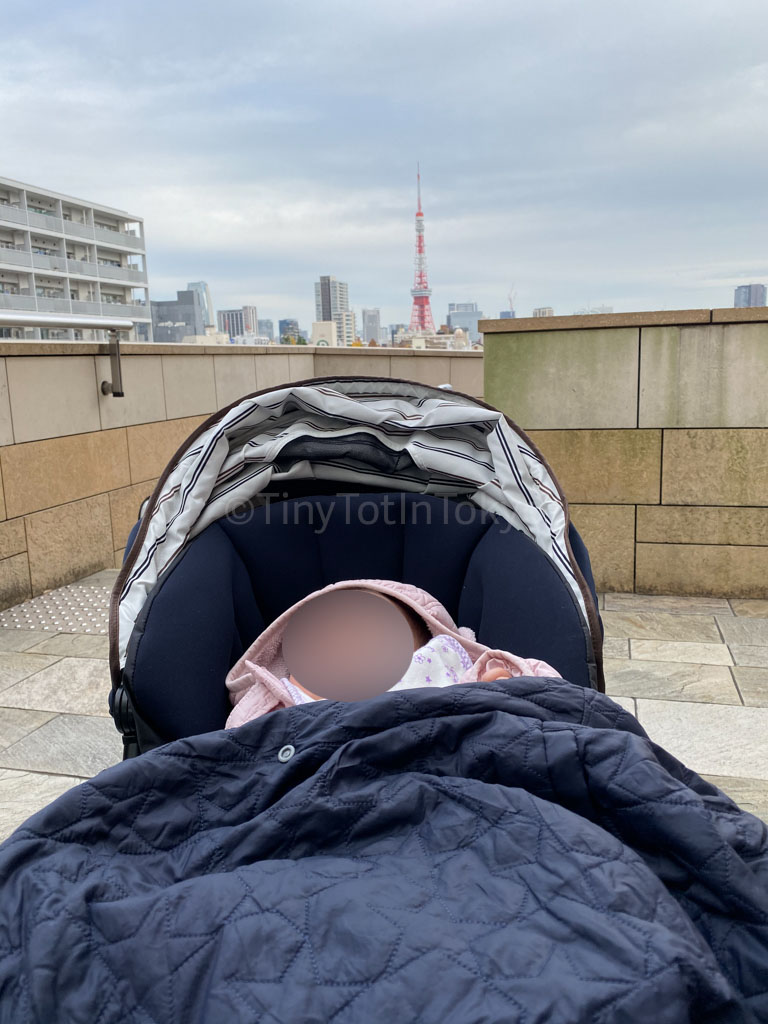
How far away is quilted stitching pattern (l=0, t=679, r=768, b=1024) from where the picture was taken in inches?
26.9

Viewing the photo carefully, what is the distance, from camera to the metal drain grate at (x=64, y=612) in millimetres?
3338

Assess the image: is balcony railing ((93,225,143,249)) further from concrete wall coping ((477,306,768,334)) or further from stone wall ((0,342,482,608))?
concrete wall coping ((477,306,768,334))

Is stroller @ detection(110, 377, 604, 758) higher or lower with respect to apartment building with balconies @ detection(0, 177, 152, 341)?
lower

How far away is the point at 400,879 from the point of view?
0.81 m

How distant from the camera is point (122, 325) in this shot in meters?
3.87

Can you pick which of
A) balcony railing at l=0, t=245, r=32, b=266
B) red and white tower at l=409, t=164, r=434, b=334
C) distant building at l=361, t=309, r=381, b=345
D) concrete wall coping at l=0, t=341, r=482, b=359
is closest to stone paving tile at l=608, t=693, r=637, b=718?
concrete wall coping at l=0, t=341, r=482, b=359

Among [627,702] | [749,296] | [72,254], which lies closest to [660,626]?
[627,702]

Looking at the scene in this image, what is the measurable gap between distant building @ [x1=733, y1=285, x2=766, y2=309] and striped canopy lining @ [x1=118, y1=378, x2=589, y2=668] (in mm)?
2349

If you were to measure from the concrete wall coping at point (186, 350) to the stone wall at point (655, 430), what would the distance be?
85.5 inches

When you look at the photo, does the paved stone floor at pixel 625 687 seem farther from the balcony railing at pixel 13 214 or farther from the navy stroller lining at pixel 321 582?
the balcony railing at pixel 13 214

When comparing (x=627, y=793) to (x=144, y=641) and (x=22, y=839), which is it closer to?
(x=22, y=839)

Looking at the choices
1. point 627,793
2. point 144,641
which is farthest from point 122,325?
point 627,793

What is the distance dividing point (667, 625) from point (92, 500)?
310cm

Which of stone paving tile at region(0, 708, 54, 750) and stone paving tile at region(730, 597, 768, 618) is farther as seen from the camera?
stone paving tile at region(730, 597, 768, 618)
